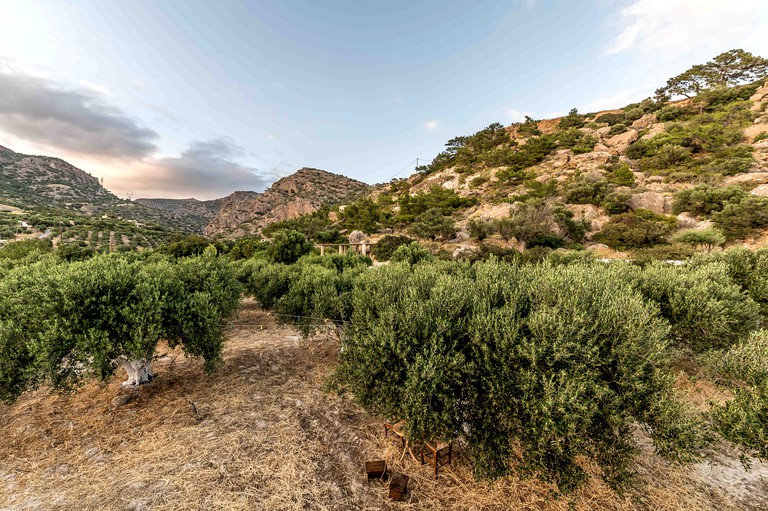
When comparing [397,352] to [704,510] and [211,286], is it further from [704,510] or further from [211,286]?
[211,286]

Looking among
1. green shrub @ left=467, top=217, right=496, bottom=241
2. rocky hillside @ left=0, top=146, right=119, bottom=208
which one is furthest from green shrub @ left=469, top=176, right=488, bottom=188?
rocky hillside @ left=0, top=146, right=119, bottom=208

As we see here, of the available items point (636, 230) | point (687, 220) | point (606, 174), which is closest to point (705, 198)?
point (687, 220)

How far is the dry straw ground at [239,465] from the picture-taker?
6727 millimetres

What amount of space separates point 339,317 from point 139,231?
12404cm

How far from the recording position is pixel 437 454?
769cm

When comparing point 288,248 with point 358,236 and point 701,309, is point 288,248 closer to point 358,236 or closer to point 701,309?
point 358,236

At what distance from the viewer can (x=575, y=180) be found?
5462 cm

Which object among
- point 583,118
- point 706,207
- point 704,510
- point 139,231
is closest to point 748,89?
point 583,118

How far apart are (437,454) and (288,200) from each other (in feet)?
502

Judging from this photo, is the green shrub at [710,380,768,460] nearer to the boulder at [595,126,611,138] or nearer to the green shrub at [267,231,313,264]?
the green shrub at [267,231,313,264]

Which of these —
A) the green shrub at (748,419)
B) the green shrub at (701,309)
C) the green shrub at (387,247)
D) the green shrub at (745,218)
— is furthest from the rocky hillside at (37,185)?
the green shrub at (745,218)

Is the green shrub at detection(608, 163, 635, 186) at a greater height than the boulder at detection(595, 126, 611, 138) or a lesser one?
lesser

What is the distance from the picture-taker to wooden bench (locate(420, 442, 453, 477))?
7637 millimetres

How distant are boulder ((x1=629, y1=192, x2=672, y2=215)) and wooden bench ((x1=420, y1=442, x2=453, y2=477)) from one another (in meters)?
52.1
